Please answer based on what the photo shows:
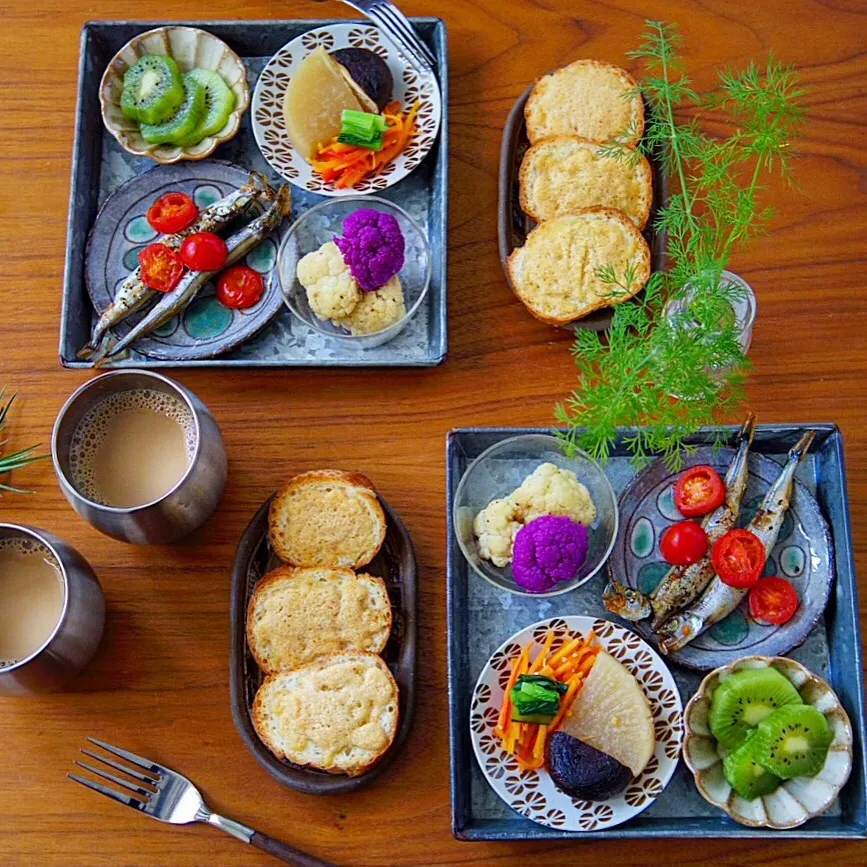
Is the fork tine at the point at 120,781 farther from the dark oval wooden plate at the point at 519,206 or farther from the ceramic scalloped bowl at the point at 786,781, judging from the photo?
the dark oval wooden plate at the point at 519,206

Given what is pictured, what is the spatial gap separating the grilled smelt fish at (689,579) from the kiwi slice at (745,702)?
16 cm

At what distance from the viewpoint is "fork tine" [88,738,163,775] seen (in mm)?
Answer: 1793

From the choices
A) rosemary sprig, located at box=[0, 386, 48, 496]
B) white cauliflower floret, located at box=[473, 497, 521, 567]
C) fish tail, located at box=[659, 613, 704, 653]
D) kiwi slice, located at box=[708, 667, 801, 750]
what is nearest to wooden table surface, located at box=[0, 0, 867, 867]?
rosemary sprig, located at box=[0, 386, 48, 496]

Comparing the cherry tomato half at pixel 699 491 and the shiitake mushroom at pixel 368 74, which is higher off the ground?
the shiitake mushroom at pixel 368 74

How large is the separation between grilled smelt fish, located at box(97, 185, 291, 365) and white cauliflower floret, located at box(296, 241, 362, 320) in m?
0.12

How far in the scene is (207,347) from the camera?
195 cm

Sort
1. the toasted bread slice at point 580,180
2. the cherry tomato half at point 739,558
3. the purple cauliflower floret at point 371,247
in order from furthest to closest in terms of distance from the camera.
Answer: the toasted bread slice at point 580,180 → the purple cauliflower floret at point 371,247 → the cherry tomato half at point 739,558

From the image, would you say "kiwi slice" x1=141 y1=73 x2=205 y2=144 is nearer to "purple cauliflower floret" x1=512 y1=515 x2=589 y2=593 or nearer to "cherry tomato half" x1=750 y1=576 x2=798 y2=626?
"purple cauliflower floret" x1=512 y1=515 x2=589 y2=593

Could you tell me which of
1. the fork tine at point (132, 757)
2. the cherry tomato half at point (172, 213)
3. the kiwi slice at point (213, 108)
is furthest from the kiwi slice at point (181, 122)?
the fork tine at point (132, 757)

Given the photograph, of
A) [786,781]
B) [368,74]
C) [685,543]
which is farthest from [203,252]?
[786,781]

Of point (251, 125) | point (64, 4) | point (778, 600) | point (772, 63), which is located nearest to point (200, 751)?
point (778, 600)

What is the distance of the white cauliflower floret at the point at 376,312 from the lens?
6.30ft

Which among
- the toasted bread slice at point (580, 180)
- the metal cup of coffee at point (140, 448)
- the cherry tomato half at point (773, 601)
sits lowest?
the cherry tomato half at point (773, 601)

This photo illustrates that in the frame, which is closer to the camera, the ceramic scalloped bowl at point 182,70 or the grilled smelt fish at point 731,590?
the grilled smelt fish at point 731,590
